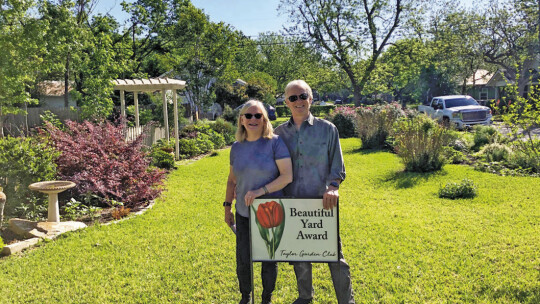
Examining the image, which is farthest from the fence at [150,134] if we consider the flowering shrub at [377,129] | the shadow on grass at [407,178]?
the shadow on grass at [407,178]

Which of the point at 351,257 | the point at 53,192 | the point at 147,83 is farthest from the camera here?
the point at 147,83

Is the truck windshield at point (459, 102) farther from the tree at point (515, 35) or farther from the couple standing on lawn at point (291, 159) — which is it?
the couple standing on lawn at point (291, 159)

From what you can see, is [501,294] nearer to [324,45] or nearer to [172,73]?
[172,73]

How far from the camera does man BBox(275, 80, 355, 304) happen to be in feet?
10.3

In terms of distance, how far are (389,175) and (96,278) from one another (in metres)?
7.85

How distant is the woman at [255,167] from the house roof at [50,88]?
29752 mm

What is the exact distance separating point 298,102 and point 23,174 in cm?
562

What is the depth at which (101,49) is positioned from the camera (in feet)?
53.8

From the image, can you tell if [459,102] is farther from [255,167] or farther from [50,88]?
[50,88]

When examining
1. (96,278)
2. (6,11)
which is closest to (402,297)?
(96,278)

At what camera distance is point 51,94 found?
30.9 m

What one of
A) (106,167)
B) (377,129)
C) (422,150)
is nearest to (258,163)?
(106,167)

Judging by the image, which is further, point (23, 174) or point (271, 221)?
point (23, 174)

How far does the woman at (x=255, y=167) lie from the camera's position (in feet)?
10.1
